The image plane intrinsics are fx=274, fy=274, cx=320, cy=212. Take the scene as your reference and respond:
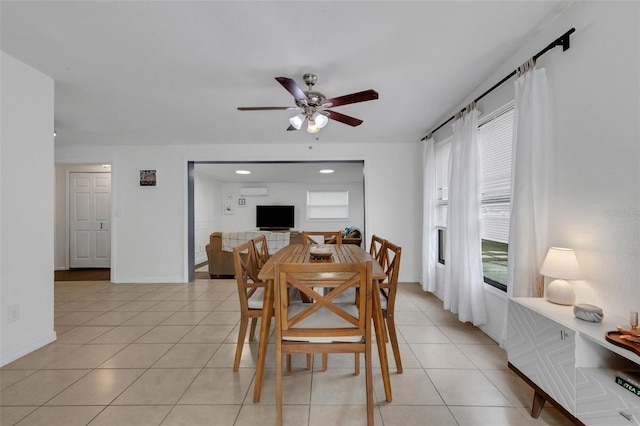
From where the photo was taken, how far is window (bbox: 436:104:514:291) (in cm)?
233

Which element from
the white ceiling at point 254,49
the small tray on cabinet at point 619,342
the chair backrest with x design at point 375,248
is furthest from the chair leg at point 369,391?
the white ceiling at point 254,49

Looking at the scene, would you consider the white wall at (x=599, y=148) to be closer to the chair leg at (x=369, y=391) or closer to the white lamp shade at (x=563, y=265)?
the white lamp shade at (x=563, y=265)

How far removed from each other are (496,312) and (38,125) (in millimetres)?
4242

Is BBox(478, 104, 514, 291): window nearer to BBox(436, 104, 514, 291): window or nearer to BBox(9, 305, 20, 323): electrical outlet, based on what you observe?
BBox(436, 104, 514, 291): window

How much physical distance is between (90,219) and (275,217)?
170 inches

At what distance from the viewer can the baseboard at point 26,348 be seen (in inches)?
81.0

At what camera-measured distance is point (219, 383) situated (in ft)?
6.07

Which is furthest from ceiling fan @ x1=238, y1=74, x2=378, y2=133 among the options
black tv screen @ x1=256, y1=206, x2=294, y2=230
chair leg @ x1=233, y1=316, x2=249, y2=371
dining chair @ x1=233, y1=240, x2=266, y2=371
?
black tv screen @ x1=256, y1=206, x2=294, y2=230

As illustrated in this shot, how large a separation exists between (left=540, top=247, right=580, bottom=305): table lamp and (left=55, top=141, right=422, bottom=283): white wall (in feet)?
9.76

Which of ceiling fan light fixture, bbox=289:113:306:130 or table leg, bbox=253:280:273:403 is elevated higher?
ceiling fan light fixture, bbox=289:113:306:130

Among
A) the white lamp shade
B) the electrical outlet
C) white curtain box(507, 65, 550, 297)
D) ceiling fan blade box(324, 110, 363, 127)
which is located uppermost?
ceiling fan blade box(324, 110, 363, 127)

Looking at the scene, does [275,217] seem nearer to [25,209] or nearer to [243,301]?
[25,209]

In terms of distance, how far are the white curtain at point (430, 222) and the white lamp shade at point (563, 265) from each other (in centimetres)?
225

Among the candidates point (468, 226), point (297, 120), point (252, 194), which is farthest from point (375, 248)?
point (252, 194)
